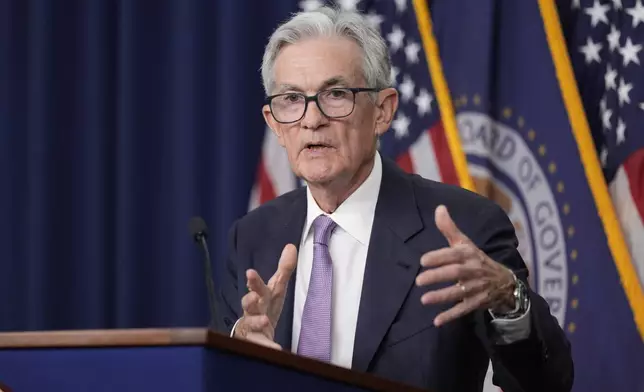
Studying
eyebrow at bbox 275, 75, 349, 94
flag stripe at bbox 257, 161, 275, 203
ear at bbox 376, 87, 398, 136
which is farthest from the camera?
flag stripe at bbox 257, 161, 275, 203

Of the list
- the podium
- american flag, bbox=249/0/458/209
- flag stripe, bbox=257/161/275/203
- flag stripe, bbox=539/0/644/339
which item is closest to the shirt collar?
the podium

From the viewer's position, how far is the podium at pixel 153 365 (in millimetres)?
1305

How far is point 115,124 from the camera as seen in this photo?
399 cm

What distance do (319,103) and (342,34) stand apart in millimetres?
169

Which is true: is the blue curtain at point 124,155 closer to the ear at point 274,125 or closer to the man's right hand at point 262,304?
the ear at point 274,125

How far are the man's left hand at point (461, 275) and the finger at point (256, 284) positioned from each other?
0.29 meters

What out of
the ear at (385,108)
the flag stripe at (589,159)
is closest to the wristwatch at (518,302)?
the ear at (385,108)

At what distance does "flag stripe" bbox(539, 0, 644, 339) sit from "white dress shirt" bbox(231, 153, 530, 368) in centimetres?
112

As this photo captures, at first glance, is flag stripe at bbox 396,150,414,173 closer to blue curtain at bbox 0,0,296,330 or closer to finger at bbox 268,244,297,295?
blue curtain at bbox 0,0,296,330

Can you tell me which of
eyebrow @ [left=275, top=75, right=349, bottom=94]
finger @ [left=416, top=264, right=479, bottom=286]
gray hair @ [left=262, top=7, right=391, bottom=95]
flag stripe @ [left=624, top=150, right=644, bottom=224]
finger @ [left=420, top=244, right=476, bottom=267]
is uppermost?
gray hair @ [left=262, top=7, right=391, bottom=95]

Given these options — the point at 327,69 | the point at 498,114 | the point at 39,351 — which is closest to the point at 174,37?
the point at 498,114

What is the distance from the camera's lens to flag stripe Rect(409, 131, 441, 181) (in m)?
3.60

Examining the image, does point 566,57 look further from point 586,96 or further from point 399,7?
point 399,7

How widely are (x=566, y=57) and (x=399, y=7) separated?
2.17 ft
